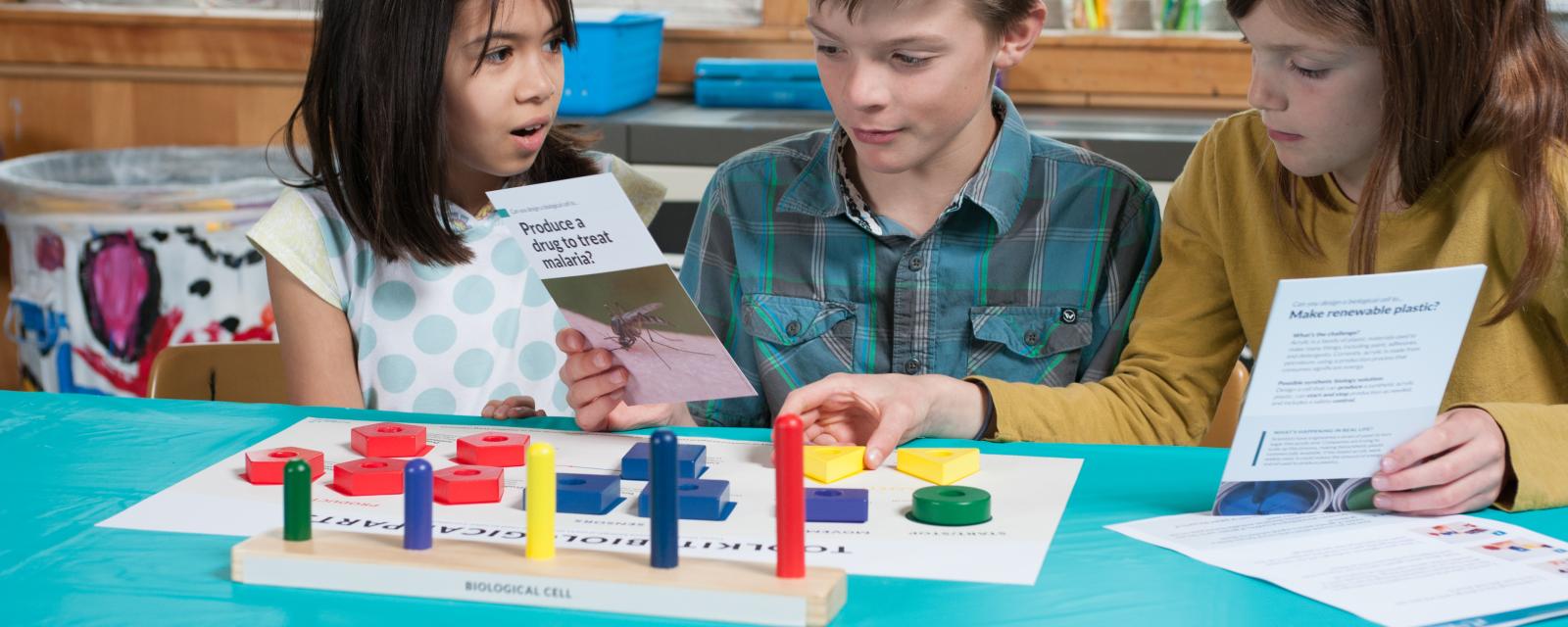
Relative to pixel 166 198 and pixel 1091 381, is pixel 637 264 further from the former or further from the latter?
pixel 166 198

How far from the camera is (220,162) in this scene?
2859 mm

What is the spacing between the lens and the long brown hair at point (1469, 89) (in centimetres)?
108

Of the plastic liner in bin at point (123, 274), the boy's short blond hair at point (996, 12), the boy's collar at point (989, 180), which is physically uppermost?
the boy's short blond hair at point (996, 12)

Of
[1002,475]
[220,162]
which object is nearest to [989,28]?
[1002,475]

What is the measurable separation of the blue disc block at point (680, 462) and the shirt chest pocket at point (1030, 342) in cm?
46

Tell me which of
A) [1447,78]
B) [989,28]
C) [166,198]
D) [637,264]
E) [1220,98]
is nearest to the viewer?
[637,264]

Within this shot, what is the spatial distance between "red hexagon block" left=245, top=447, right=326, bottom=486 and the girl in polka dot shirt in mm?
381

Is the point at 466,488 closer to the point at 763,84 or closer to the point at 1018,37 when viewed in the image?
the point at 1018,37

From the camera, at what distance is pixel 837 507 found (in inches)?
36.6

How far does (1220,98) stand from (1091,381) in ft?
5.00

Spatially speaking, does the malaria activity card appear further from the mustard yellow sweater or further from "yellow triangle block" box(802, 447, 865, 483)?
the mustard yellow sweater

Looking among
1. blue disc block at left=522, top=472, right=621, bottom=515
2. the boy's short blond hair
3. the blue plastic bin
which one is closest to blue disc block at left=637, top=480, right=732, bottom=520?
blue disc block at left=522, top=472, right=621, bottom=515

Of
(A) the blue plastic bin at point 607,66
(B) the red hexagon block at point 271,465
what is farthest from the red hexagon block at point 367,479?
(A) the blue plastic bin at point 607,66

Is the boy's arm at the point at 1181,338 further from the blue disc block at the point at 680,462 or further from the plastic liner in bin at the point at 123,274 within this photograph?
the plastic liner in bin at the point at 123,274
